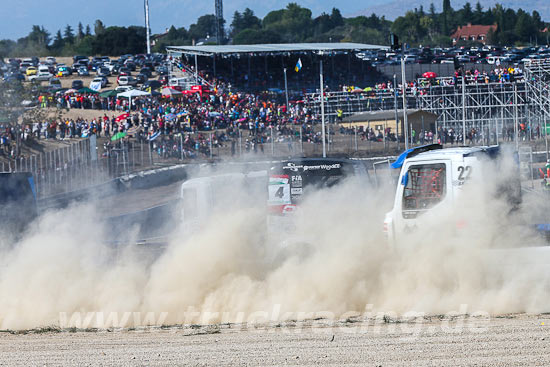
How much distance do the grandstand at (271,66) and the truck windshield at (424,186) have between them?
48379mm

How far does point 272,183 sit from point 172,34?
168 metres

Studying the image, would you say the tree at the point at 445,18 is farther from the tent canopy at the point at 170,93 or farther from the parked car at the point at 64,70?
the tent canopy at the point at 170,93

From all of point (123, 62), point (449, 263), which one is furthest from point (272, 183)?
point (123, 62)

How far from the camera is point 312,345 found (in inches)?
335

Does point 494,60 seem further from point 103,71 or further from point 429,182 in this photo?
point 429,182

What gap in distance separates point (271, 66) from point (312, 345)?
2302 inches

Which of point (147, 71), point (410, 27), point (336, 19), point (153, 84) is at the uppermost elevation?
point (336, 19)

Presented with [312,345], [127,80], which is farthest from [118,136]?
[127,80]

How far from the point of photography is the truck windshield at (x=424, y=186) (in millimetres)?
10422

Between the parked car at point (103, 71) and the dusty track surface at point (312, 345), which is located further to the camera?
the parked car at point (103, 71)

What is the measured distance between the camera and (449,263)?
1042 centimetres

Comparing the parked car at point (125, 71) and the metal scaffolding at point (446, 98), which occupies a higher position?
the parked car at point (125, 71)

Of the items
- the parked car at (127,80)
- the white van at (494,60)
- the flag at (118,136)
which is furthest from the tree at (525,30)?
the flag at (118,136)

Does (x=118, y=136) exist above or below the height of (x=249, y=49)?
below
